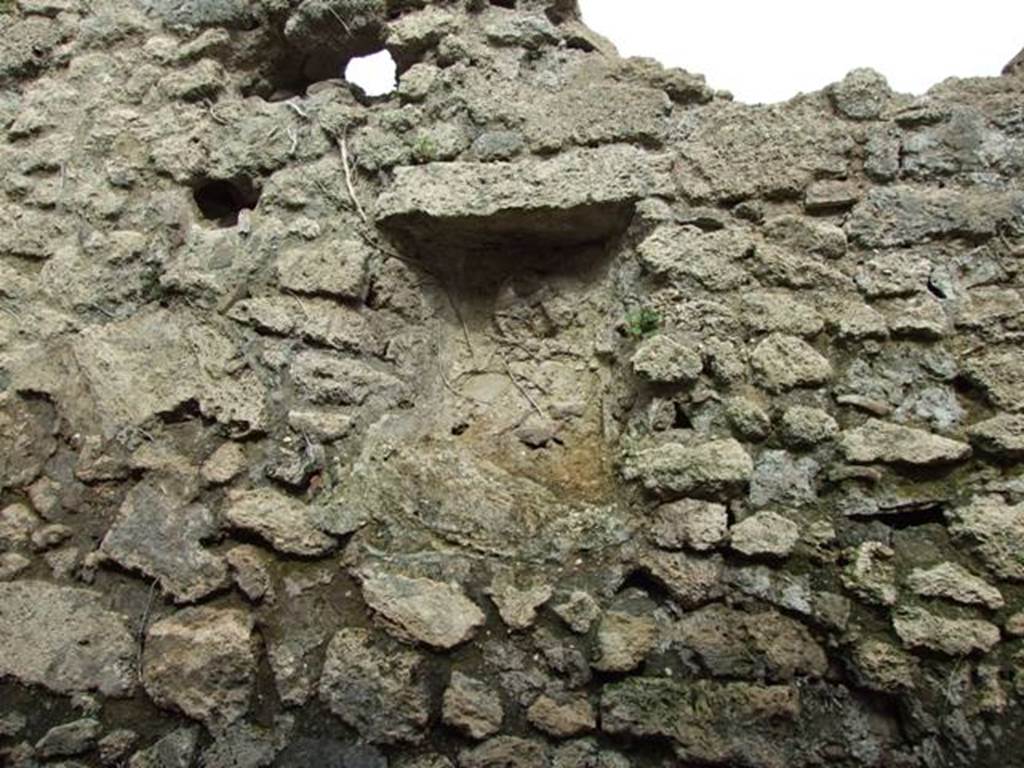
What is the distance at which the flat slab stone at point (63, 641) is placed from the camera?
1.73 metres

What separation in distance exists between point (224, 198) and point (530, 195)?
3.64 ft

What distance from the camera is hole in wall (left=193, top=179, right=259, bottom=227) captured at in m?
2.44

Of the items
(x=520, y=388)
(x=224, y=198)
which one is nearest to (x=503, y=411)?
(x=520, y=388)

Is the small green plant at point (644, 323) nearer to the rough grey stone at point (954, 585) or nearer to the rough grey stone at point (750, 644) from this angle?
the rough grey stone at point (750, 644)

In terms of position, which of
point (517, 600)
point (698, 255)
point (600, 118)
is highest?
point (600, 118)

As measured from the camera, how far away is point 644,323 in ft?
6.56

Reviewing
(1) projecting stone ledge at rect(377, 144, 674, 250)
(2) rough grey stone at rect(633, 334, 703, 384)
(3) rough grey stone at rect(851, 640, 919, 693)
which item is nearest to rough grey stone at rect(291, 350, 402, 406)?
(1) projecting stone ledge at rect(377, 144, 674, 250)

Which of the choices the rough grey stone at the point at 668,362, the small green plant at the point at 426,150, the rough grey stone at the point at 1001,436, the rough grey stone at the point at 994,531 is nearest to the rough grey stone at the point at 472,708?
the rough grey stone at the point at 668,362

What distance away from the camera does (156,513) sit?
189 centimetres

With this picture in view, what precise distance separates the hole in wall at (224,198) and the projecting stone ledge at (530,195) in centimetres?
54

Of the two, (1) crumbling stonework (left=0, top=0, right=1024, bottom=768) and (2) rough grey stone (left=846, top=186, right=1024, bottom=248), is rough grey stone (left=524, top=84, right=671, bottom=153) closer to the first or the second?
(1) crumbling stonework (left=0, top=0, right=1024, bottom=768)

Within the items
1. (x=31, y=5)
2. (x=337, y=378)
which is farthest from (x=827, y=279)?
(x=31, y=5)

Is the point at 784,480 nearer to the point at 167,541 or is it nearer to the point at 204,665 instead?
the point at 204,665

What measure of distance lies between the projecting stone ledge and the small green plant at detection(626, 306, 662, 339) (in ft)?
1.02
